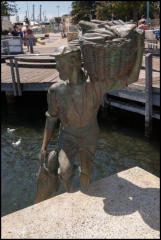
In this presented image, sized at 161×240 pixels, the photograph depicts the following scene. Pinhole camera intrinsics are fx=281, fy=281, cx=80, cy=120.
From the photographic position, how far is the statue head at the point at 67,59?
2680 millimetres

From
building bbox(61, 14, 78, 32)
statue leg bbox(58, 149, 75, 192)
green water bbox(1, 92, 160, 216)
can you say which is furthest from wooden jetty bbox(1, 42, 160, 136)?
building bbox(61, 14, 78, 32)

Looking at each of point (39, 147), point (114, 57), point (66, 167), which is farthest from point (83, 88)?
point (39, 147)

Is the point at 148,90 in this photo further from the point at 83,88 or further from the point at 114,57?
the point at 114,57

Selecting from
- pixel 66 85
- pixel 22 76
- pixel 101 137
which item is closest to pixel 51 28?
pixel 22 76

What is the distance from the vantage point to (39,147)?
8195mm

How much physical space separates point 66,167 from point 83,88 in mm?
863

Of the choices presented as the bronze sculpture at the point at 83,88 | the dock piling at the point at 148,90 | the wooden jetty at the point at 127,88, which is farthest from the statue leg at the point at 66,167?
the dock piling at the point at 148,90

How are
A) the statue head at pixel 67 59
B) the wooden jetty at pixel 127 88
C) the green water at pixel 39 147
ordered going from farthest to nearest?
the wooden jetty at pixel 127 88, the green water at pixel 39 147, the statue head at pixel 67 59

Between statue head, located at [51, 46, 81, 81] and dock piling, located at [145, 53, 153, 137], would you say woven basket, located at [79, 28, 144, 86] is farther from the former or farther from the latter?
dock piling, located at [145, 53, 153, 137]

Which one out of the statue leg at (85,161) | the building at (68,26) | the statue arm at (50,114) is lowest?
the statue leg at (85,161)

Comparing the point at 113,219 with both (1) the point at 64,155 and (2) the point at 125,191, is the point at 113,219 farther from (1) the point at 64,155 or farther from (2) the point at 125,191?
(1) the point at 64,155

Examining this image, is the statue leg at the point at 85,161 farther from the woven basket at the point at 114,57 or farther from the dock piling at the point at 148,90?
the dock piling at the point at 148,90

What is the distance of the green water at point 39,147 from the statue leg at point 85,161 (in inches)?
110

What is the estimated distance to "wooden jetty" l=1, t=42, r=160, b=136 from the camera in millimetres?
7820
